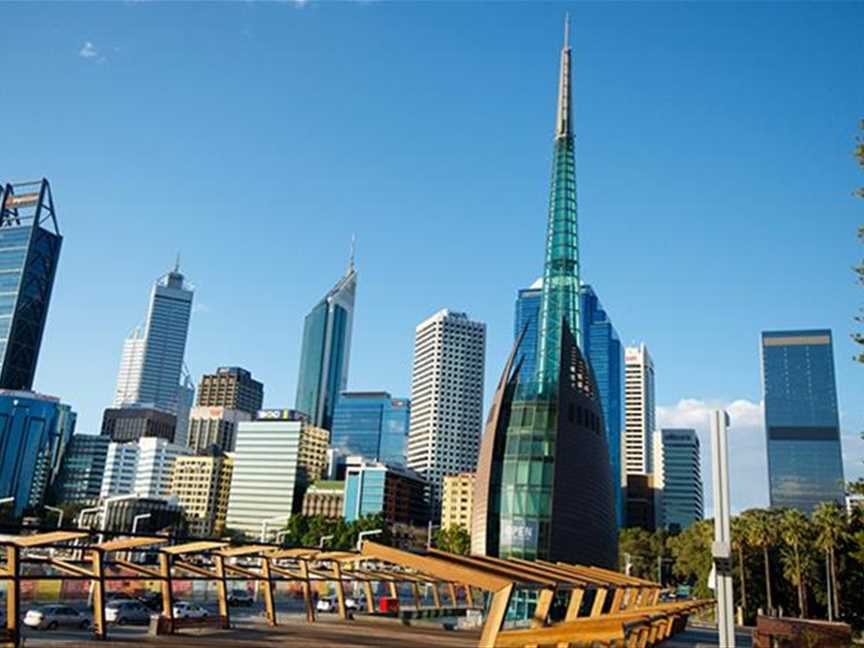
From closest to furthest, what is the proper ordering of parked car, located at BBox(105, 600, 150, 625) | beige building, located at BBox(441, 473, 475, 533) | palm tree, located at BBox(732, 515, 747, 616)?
1. parked car, located at BBox(105, 600, 150, 625)
2. palm tree, located at BBox(732, 515, 747, 616)
3. beige building, located at BBox(441, 473, 475, 533)

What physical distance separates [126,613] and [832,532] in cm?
5234

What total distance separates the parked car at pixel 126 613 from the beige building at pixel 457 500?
150m

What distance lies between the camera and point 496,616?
41.7 feet

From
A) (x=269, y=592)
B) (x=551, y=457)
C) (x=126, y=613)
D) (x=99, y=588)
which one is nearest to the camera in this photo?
(x=99, y=588)

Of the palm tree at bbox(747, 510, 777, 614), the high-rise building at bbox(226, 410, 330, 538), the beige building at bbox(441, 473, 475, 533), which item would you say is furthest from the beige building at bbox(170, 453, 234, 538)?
the palm tree at bbox(747, 510, 777, 614)

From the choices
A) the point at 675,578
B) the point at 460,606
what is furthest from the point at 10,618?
the point at 675,578

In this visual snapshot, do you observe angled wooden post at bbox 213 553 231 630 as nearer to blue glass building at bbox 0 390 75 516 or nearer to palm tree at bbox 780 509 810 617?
palm tree at bbox 780 509 810 617

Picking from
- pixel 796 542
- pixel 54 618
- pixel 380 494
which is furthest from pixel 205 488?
pixel 54 618

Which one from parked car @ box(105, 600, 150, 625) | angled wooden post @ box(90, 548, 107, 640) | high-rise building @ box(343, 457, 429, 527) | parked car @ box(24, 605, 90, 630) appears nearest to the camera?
angled wooden post @ box(90, 548, 107, 640)

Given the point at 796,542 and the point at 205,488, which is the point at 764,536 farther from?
the point at 205,488

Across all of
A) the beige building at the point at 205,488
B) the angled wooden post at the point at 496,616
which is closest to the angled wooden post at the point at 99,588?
the angled wooden post at the point at 496,616

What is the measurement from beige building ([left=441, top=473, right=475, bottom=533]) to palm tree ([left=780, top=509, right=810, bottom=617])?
369ft

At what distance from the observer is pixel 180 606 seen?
30.9 m

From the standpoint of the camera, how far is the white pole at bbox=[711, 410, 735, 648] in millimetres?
8562
